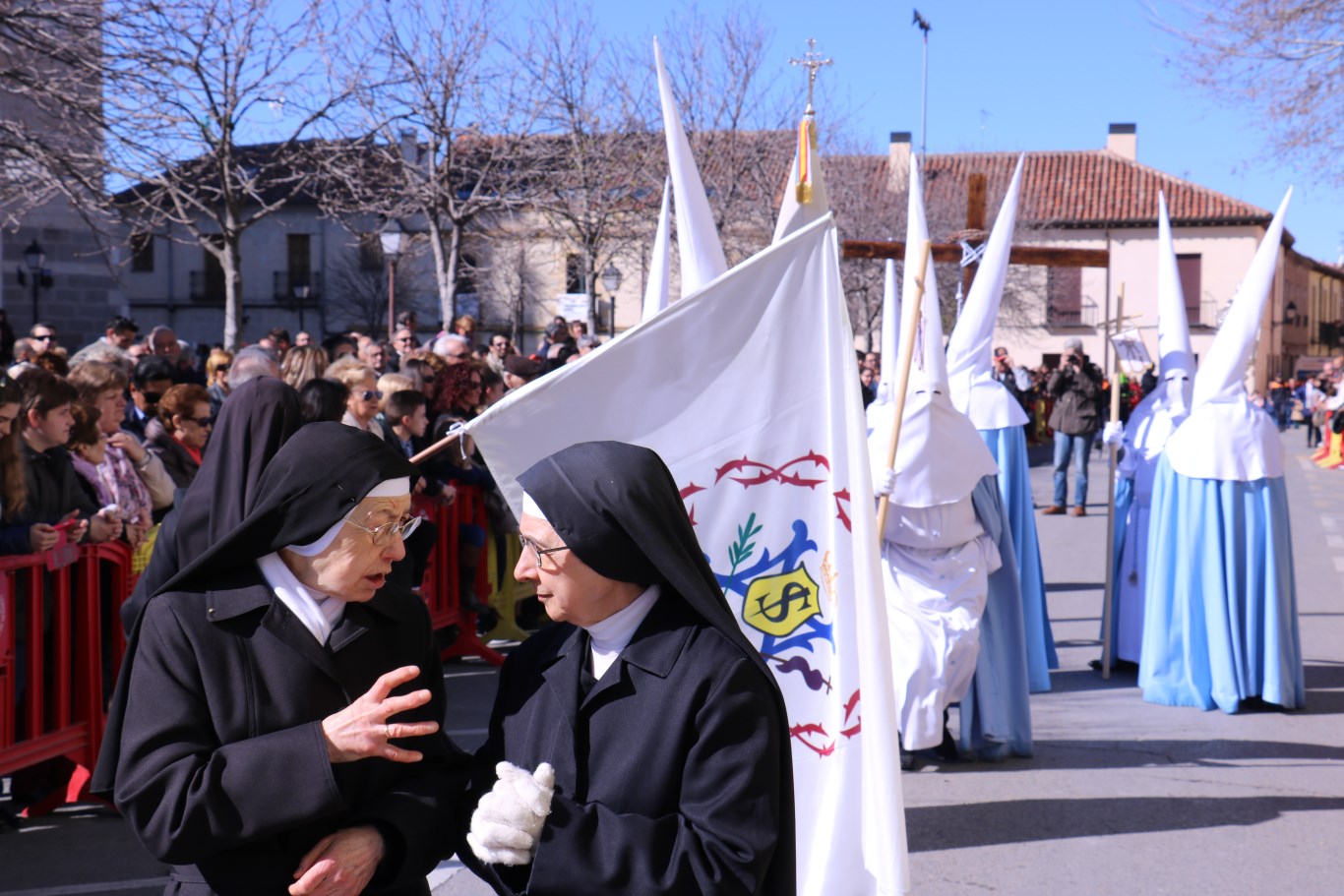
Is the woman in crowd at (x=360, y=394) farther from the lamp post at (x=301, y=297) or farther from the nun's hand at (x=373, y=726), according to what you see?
the lamp post at (x=301, y=297)

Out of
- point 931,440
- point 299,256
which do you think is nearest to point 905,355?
point 931,440

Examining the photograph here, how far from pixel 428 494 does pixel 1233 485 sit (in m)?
4.42

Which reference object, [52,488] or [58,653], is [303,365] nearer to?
[52,488]

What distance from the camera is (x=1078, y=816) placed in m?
5.78

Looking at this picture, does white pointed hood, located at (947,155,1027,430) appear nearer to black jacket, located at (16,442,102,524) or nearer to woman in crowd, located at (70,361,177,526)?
woman in crowd, located at (70,361,177,526)

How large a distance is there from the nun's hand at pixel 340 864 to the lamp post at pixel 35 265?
56.4ft

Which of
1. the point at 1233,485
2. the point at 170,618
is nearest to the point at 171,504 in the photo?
the point at 170,618

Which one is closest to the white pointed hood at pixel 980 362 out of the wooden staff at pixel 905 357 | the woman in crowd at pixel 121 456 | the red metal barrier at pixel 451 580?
the wooden staff at pixel 905 357

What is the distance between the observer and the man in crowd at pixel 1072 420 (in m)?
16.5

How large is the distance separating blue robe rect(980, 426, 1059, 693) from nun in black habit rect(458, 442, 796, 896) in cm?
571

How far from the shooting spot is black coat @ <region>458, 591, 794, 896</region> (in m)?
2.31

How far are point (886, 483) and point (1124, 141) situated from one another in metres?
52.7

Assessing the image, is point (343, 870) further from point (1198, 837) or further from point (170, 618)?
point (1198, 837)

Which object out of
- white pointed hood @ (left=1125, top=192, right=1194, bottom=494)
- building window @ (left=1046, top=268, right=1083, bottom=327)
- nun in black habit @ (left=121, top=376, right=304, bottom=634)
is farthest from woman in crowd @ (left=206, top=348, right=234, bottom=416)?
building window @ (left=1046, top=268, right=1083, bottom=327)
